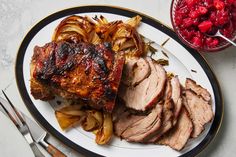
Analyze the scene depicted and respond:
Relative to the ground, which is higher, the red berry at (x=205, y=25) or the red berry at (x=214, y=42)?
the red berry at (x=205, y=25)

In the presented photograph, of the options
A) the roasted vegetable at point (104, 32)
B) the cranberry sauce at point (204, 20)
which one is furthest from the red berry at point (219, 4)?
the roasted vegetable at point (104, 32)

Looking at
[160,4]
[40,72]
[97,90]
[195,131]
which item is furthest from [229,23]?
[40,72]

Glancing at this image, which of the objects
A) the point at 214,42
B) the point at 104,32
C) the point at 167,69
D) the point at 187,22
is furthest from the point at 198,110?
the point at 104,32

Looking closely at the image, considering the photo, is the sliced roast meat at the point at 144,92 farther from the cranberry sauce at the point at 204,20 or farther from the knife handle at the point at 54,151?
the knife handle at the point at 54,151

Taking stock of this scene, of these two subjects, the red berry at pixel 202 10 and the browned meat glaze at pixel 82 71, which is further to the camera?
the red berry at pixel 202 10

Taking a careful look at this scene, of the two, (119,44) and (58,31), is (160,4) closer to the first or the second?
(119,44)

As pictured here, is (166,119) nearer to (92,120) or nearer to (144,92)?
(144,92)

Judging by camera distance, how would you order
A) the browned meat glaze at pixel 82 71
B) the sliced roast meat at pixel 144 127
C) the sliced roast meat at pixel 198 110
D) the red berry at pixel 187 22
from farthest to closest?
the red berry at pixel 187 22 → the sliced roast meat at pixel 198 110 → the sliced roast meat at pixel 144 127 → the browned meat glaze at pixel 82 71

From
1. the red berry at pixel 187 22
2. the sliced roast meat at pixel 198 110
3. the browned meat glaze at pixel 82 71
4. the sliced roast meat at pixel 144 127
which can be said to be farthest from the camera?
the red berry at pixel 187 22
